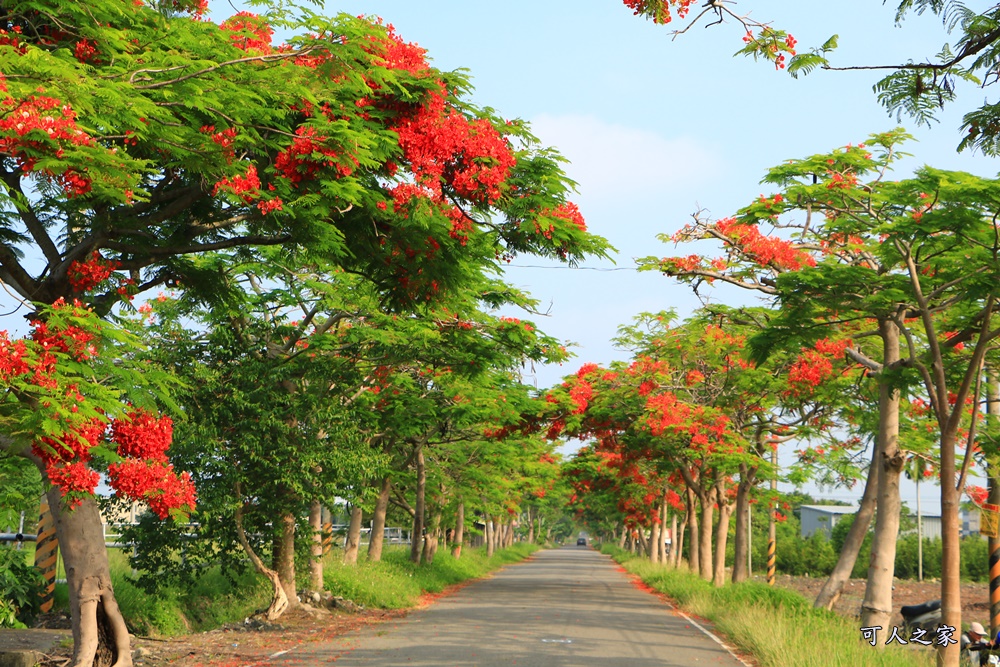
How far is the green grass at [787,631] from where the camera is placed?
12.0 metres

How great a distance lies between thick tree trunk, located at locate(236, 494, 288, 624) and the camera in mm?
17391

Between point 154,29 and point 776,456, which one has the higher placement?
point 154,29

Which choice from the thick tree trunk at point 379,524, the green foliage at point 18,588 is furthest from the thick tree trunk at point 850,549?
the thick tree trunk at point 379,524

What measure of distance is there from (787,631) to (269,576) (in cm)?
917

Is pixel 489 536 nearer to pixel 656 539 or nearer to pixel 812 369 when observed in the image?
pixel 656 539

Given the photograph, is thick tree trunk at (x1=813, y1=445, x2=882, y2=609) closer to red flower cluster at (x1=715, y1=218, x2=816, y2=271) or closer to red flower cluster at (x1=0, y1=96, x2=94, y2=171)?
red flower cluster at (x1=715, y1=218, x2=816, y2=271)

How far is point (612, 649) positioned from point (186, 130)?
10239mm

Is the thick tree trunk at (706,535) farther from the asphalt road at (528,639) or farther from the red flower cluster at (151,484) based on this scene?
the red flower cluster at (151,484)

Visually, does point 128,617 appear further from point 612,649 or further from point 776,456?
point 776,456

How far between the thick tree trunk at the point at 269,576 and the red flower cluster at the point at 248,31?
9419 millimetres

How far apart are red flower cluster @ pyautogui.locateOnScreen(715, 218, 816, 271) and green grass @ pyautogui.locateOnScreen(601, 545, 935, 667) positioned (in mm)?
5611

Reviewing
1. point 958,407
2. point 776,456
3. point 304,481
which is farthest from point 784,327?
point 776,456

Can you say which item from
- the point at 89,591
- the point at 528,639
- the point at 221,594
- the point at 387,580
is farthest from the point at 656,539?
the point at 89,591

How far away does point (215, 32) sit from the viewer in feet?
31.0
